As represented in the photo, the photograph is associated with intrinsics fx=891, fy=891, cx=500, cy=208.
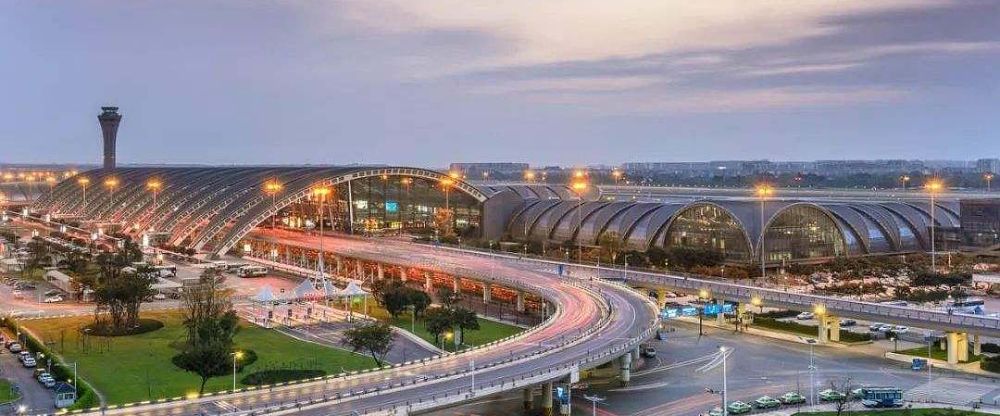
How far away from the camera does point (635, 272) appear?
6081cm

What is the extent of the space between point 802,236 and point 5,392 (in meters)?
56.1

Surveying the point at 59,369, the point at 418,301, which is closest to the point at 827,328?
the point at 418,301

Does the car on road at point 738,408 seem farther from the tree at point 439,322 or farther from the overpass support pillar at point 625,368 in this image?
the tree at point 439,322

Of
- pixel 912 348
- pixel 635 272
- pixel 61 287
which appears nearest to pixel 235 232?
pixel 61 287

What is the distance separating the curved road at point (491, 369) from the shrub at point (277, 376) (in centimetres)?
510

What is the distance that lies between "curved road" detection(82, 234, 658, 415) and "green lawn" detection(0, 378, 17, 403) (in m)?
9.46

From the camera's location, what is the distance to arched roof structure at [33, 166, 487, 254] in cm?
8144

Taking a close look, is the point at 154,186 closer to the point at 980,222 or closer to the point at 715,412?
the point at 980,222

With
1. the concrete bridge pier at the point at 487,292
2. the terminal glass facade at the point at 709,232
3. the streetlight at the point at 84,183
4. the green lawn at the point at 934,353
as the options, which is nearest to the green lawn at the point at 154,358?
the concrete bridge pier at the point at 487,292

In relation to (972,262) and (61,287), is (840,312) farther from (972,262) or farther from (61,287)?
(61,287)

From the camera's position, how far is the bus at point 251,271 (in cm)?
7031

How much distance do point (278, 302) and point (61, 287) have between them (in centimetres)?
1973

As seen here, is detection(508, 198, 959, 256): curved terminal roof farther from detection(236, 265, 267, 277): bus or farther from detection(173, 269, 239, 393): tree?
detection(173, 269, 239, 393): tree

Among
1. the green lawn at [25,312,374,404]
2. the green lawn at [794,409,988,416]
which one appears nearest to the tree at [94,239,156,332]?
the green lawn at [25,312,374,404]
